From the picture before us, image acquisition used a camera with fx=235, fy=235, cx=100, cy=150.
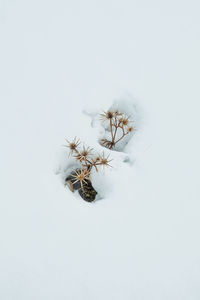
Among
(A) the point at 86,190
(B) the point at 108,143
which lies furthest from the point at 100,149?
(A) the point at 86,190

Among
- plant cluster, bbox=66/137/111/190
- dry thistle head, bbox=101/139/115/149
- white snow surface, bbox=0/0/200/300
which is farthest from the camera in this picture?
dry thistle head, bbox=101/139/115/149

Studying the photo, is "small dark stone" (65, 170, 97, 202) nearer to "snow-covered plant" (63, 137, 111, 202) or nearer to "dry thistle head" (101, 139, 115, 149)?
"snow-covered plant" (63, 137, 111, 202)

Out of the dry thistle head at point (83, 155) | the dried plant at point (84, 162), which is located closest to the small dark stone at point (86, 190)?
the dried plant at point (84, 162)

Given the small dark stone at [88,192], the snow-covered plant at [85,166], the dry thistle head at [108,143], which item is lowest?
the small dark stone at [88,192]

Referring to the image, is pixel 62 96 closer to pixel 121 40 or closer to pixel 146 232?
pixel 121 40

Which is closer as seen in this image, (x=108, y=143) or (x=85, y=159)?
(x=85, y=159)

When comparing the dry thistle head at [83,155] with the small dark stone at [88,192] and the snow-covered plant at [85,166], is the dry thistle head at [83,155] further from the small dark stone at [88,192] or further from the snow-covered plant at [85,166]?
the small dark stone at [88,192]

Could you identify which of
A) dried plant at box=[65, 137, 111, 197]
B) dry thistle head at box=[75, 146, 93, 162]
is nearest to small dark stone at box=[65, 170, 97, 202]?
dried plant at box=[65, 137, 111, 197]

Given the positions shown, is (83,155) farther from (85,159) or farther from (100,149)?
(100,149)
